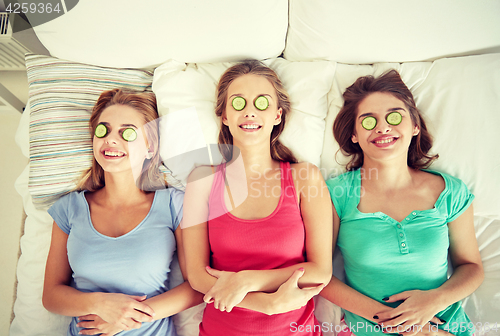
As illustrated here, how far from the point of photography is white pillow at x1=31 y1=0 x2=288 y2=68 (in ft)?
4.09

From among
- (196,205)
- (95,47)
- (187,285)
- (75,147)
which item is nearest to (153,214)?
(196,205)

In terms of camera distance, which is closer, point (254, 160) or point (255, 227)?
point (255, 227)

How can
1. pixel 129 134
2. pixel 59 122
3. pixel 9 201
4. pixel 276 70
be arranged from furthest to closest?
pixel 9 201
pixel 276 70
pixel 59 122
pixel 129 134

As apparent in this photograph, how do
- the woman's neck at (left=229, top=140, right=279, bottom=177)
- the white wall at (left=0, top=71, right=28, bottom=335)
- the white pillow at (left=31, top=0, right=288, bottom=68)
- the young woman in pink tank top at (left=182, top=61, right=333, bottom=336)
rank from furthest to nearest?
the white wall at (left=0, top=71, right=28, bottom=335) < the woman's neck at (left=229, top=140, right=279, bottom=177) < the white pillow at (left=31, top=0, right=288, bottom=68) < the young woman in pink tank top at (left=182, top=61, right=333, bottom=336)

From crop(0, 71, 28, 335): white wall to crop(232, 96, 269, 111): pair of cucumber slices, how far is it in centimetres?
171

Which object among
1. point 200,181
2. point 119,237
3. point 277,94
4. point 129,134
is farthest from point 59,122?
point 277,94

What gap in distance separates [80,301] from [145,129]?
2.66 feet

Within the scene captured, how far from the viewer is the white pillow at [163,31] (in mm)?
1247

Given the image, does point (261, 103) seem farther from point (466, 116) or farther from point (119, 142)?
point (466, 116)

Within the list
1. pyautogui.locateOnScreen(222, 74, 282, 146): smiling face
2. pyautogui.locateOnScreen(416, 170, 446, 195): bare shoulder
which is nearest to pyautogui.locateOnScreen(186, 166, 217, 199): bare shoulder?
pyautogui.locateOnScreen(222, 74, 282, 146): smiling face

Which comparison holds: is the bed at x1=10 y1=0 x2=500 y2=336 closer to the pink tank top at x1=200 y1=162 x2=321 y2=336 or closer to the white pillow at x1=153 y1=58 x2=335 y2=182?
the white pillow at x1=153 y1=58 x2=335 y2=182

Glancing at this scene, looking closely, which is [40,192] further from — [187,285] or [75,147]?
[187,285]

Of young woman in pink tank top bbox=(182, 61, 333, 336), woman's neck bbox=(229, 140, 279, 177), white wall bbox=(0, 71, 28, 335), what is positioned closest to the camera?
young woman in pink tank top bbox=(182, 61, 333, 336)

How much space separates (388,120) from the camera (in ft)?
4.16
